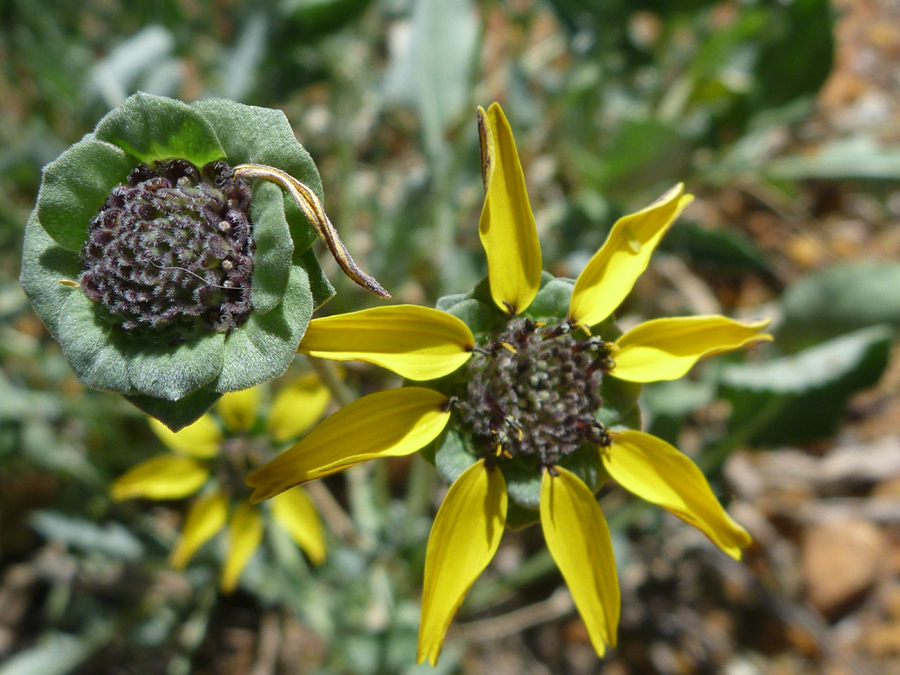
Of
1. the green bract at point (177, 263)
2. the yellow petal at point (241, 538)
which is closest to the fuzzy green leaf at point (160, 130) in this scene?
the green bract at point (177, 263)

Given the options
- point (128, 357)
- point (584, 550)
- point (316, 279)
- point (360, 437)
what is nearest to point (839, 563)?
point (584, 550)

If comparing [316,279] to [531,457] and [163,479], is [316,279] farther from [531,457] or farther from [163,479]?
[163,479]

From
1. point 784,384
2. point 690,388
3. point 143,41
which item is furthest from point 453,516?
point 143,41

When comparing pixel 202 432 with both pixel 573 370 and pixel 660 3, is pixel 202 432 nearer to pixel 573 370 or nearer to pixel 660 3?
pixel 573 370

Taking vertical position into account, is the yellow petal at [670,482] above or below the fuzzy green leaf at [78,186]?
below

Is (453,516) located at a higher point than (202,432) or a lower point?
higher

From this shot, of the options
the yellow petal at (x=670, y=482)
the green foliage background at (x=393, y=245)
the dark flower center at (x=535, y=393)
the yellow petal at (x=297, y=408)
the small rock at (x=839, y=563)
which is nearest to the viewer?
the yellow petal at (x=670, y=482)

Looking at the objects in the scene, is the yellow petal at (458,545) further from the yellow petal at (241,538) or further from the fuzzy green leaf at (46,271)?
the yellow petal at (241,538)
